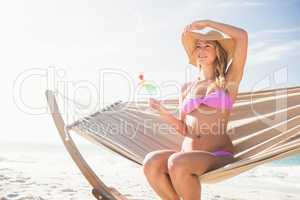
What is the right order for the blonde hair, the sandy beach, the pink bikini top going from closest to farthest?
the pink bikini top < the blonde hair < the sandy beach

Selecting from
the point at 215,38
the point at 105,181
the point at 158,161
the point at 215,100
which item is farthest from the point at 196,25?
the point at 105,181

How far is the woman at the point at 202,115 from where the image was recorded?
6.11 ft

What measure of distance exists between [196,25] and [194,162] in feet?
2.48

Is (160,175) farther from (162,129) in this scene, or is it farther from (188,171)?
(162,129)

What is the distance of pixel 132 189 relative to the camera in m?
5.35

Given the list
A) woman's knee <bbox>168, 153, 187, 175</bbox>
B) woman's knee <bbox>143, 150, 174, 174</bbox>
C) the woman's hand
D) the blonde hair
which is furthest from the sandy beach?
the woman's hand

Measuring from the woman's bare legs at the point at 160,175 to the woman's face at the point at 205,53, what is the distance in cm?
52

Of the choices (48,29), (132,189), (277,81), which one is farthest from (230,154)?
(48,29)

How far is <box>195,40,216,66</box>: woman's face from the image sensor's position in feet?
7.24

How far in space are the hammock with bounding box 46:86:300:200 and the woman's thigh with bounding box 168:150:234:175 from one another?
0.08m

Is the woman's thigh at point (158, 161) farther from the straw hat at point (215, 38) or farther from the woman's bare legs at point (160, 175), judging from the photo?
the straw hat at point (215, 38)

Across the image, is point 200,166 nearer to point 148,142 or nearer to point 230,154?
point 230,154

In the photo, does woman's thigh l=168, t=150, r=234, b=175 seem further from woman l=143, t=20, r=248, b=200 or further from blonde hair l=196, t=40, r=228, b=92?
blonde hair l=196, t=40, r=228, b=92

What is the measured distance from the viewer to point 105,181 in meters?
6.95
